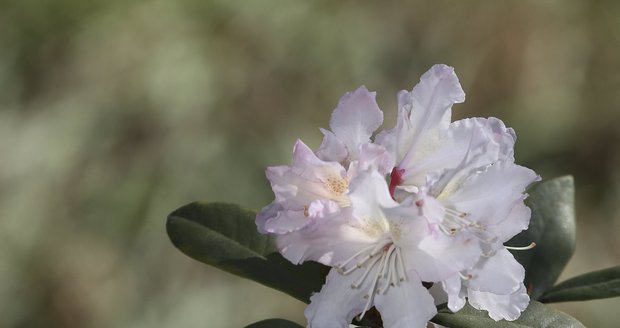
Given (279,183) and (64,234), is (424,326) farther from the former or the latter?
(64,234)

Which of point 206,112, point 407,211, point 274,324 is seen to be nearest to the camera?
point 407,211

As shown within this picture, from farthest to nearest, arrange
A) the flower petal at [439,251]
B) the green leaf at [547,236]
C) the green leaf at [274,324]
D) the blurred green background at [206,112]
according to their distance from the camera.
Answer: the blurred green background at [206,112], the green leaf at [547,236], the green leaf at [274,324], the flower petal at [439,251]

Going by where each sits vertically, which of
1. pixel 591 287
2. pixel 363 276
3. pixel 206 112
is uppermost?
pixel 206 112

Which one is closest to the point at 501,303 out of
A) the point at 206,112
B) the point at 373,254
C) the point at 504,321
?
the point at 504,321

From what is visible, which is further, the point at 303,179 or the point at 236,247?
the point at 236,247

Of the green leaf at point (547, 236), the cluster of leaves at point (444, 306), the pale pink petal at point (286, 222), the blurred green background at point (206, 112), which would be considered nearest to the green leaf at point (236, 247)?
the cluster of leaves at point (444, 306)

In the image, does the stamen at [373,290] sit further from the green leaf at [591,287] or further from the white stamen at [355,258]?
the green leaf at [591,287]

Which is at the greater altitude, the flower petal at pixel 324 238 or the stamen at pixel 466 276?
the flower petal at pixel 324 238

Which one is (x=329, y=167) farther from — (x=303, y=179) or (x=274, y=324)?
(x=274, y=324)
